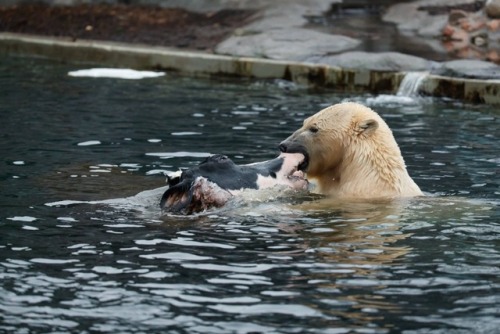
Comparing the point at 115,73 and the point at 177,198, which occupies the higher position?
the point at 115,73

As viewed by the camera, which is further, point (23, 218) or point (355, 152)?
point (355, 152)

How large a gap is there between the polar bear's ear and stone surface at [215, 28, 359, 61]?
8257 mm

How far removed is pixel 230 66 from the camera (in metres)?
17.1

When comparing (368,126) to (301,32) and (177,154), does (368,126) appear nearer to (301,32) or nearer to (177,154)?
(177,154)

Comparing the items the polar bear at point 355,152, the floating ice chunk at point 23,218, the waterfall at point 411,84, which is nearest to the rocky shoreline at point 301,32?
the waterfall at point 411,84

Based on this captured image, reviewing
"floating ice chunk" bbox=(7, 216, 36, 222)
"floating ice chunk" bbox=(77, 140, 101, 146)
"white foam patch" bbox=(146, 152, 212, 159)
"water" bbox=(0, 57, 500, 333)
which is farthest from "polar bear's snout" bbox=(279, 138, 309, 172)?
"floating ice chunk" bbox=(77, 140, 101, 146)

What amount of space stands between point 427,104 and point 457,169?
431cm

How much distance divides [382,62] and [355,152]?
291 inches

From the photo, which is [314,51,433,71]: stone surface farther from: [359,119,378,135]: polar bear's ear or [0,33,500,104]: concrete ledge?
[359,119,378,135]: polar bear's ear

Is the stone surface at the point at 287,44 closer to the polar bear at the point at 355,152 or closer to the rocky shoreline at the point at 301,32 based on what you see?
the rocky shoreline at the point at 301,32

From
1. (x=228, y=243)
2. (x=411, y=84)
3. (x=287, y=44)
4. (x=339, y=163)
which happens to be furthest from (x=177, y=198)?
(x=287, y=44)

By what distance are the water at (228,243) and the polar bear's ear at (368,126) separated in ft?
2.01

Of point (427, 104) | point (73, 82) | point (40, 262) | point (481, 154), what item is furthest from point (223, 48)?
point (40, 262)

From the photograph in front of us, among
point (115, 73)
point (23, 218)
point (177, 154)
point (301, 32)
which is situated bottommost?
point (23, 218)
